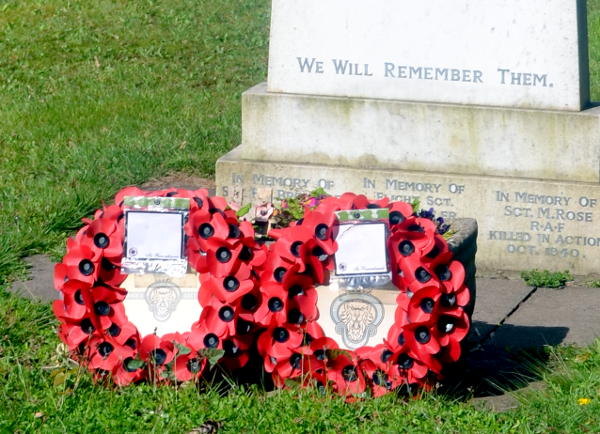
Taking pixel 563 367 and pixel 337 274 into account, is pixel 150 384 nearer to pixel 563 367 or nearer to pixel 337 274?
pixel 337 274

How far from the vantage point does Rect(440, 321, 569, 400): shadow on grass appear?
15.8 ft

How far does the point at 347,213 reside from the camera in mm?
4477

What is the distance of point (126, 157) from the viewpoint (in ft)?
26.6

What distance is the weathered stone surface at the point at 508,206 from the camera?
248 inches

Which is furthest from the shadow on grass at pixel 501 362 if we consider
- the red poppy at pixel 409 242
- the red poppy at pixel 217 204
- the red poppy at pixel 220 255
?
the red poppy at pixel 217 204

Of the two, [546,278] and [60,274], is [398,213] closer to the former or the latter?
[60,274]

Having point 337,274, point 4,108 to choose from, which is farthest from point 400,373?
point 4,108

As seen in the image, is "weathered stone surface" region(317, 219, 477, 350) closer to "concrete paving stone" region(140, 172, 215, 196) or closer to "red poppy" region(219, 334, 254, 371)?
"red poppy" region(219, 334, 254, 371)

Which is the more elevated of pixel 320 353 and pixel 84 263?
pixel 84 263

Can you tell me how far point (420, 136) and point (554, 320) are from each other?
143 centimetres

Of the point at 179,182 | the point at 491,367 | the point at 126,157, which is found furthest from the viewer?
the point at 126,157

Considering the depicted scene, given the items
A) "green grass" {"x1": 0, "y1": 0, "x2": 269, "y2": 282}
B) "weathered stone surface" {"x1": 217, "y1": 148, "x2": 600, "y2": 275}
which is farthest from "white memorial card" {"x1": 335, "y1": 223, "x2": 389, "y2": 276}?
"green grass" {"x1": 0, "y1": 0, "x2": 269, "y2": 282}

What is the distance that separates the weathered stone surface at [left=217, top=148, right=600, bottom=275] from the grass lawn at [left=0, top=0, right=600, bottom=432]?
51.7 inches

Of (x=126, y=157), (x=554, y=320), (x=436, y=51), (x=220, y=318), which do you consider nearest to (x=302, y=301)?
(x=220, y=318)
